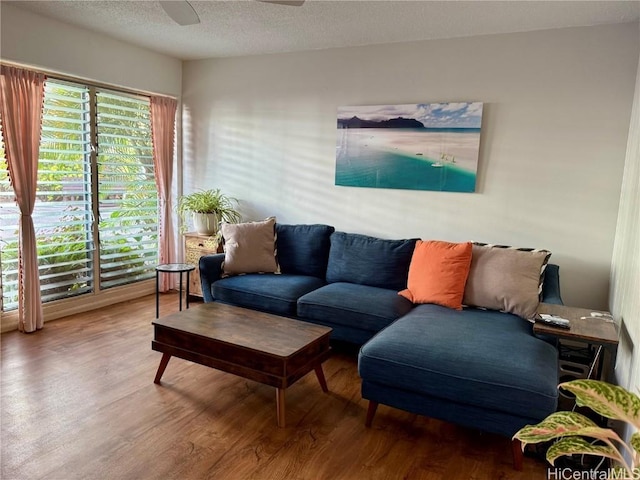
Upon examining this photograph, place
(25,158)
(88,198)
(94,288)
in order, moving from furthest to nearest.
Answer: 1. (94,288)
2. (88,198)
3. (25,158)

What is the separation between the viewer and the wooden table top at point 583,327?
2127 millimetres

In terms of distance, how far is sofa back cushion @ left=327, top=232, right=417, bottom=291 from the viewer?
3533mm

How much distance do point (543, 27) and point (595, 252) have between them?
1675mm

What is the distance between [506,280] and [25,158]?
12.1 ft

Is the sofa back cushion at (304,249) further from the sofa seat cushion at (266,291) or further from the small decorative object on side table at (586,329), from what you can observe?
the small decorative object on side table at (586,329)

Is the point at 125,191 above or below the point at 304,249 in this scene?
above

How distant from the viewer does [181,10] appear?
2436 mm

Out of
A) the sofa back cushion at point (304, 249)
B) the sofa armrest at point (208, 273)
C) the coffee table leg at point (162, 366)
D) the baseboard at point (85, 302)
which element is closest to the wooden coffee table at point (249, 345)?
the coffee table leg at point (162, 366)

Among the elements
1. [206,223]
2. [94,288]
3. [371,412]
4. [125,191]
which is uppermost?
[125,191]

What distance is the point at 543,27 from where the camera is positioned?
3.21 metres

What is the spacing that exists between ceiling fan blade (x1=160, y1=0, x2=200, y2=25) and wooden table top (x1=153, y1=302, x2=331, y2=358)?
1.80 metres

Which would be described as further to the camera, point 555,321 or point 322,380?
point 322,380

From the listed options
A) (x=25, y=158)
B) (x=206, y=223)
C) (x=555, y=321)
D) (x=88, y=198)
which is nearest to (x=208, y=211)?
(x=206, y=223)

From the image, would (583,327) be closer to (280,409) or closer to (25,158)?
(280,409)
